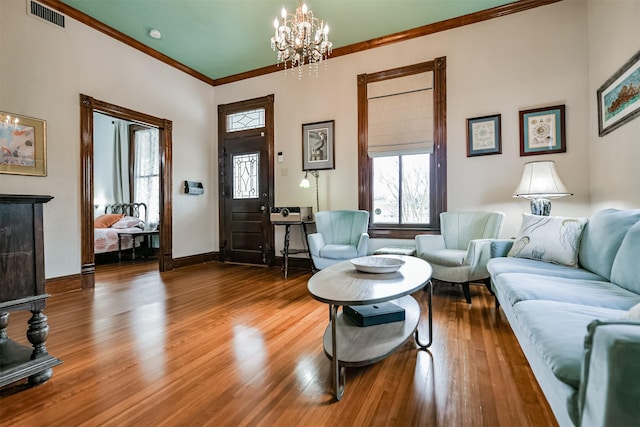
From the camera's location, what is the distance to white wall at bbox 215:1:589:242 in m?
3.10

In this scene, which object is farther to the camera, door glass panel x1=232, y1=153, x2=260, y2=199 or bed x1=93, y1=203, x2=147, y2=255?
bed x1=93, y1=203, x2=147, y2=255

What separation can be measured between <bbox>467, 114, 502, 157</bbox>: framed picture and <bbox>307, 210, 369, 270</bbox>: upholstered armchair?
1461 millimetres

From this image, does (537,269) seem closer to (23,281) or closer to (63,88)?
(23,281)

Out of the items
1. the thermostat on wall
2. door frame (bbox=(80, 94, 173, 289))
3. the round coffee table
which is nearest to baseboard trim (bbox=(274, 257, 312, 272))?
the thermostat on wall

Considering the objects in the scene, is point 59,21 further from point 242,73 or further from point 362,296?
point 362,296

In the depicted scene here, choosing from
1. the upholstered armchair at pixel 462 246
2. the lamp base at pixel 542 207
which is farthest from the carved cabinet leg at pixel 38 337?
the lamp base at pixel 542 207

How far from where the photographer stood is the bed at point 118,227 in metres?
5.08

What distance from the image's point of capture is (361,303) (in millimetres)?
1305

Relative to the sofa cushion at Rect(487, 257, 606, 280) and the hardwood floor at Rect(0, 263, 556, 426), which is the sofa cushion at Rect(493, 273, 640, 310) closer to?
the sofa cushion at Rect(487, 257, 606, 280)

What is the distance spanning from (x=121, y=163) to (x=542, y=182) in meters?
7.53

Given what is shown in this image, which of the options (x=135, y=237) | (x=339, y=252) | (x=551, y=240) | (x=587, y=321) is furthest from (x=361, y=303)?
(x=135, y=237)

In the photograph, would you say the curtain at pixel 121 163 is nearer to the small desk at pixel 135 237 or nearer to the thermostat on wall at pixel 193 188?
the small desk at pixel 135 237

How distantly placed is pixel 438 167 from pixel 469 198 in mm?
513

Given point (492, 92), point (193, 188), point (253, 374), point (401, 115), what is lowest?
point (253, 374)
